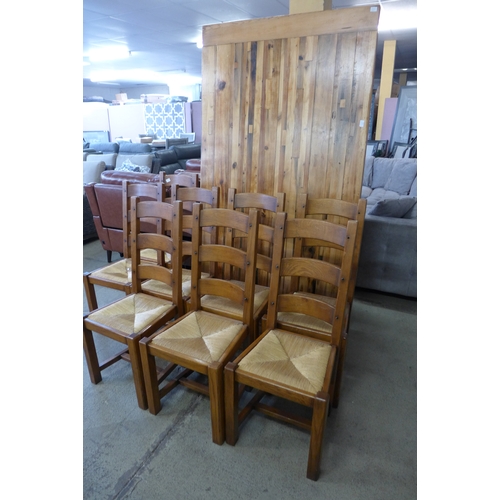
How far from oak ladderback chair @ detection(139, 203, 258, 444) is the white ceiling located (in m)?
3.82

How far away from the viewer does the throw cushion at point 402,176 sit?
15.3 ft

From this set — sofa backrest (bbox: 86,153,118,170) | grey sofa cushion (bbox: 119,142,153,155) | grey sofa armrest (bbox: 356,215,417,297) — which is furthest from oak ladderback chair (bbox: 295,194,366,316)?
sofa backrest (bbox: 86,153,118,170)

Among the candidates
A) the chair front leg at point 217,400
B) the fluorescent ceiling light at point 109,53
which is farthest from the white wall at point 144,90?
the chair front leg at point 217,400

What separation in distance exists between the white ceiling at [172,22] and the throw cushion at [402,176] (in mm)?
1923

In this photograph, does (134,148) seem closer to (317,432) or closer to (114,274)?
(114,274)

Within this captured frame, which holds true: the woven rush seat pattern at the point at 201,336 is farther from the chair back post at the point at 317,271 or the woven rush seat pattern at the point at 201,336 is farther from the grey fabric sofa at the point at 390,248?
the grey fabric sofa at the point at 390,248

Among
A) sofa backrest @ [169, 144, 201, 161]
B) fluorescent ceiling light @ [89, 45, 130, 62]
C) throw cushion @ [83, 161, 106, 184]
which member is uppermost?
fluorescent ceiling light @ [89, 45, 130, 62]

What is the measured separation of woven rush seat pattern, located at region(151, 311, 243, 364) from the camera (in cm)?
145

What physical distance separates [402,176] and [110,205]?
3.84 m

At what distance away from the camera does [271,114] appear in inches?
83.0

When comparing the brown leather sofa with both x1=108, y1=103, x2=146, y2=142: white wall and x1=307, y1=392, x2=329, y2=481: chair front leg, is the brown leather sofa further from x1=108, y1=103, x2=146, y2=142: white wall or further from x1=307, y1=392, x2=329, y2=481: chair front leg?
x1=108, y1=103, x2=146, y2=142: white wall

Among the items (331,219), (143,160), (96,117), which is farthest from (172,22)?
(331,219)

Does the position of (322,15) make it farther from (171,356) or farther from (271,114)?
(171,356)
